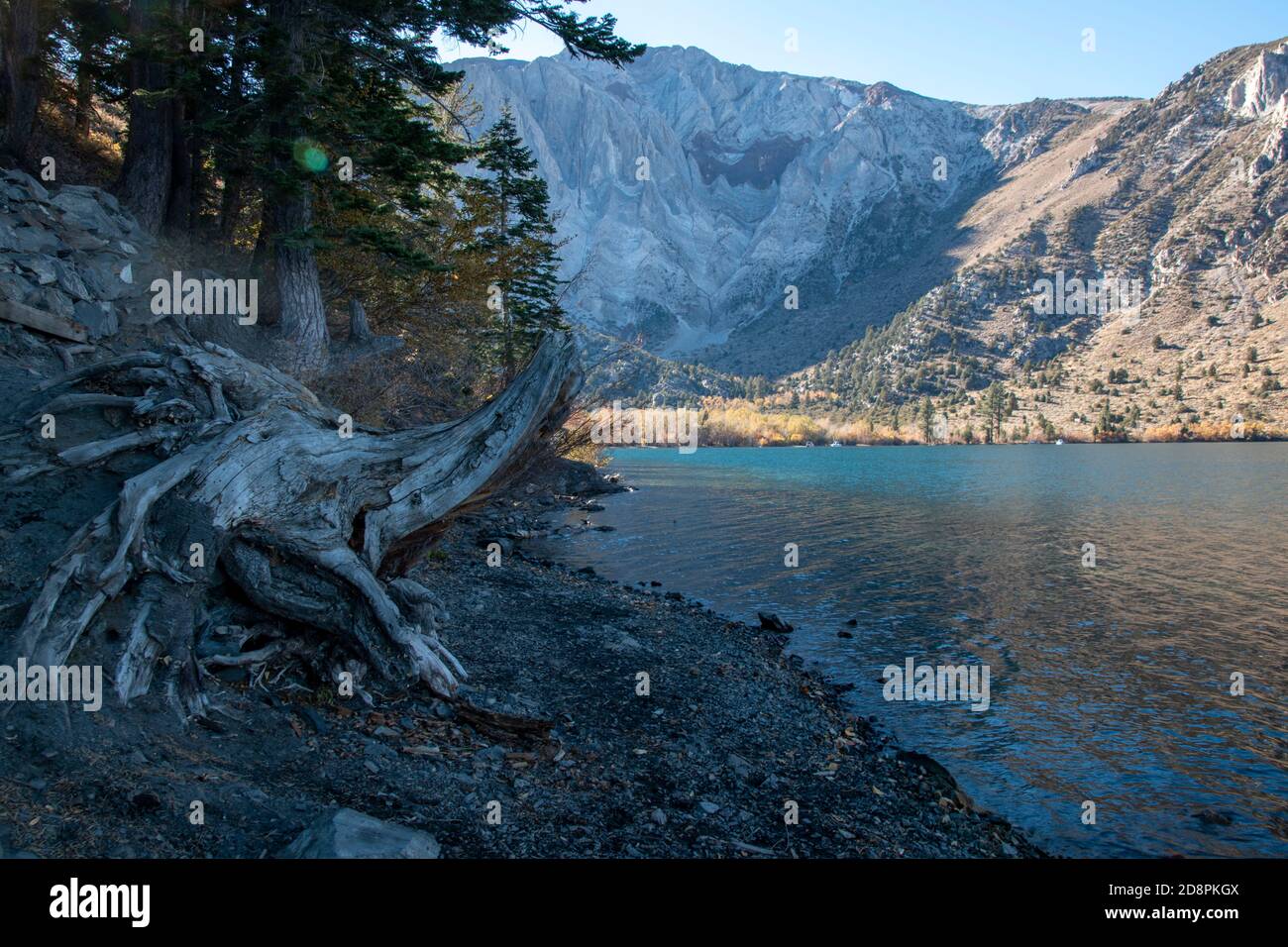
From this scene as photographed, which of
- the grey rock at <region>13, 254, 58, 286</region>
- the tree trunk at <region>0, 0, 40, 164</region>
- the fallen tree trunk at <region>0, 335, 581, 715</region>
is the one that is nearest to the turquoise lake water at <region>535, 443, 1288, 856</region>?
the fallen tree trunk at <region>0, 335, 581, 715</region>

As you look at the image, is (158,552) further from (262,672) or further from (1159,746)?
(1159,746)

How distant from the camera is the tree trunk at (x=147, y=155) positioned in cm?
1599

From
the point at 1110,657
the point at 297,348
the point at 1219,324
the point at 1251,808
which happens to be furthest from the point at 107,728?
the point at 1219,324

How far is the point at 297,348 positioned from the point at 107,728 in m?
10.3

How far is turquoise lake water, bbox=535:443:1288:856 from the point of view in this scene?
11.0 meters

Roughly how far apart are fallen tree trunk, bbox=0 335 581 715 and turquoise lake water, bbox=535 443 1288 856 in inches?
354

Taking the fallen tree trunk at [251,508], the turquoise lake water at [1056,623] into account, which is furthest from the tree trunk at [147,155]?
the turquoise lake water at [1056,623]

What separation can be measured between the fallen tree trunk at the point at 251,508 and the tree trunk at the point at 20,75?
451 inches

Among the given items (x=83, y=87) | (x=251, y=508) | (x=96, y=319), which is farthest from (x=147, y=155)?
(x=251, y=508)

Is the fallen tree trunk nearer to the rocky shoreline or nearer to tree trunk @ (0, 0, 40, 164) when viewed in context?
the rocky shoreline

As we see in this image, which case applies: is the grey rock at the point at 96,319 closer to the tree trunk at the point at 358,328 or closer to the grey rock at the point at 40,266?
the grey rock at the point at 40,266

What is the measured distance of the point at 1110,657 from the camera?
17578mm

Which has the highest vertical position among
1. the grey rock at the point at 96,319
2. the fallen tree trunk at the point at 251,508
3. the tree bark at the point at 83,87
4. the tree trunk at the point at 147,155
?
the tree bark at the point at 83,87

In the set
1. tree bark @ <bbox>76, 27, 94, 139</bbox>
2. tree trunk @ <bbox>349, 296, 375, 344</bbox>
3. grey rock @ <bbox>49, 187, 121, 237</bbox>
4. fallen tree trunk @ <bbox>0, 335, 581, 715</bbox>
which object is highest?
tree bark @ <bbox>76, 27, 94, 139</bbox>
